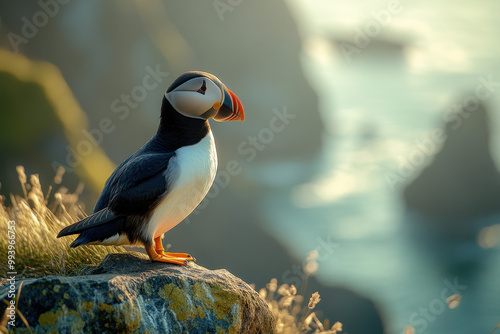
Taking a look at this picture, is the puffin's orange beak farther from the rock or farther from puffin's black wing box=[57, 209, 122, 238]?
the rock

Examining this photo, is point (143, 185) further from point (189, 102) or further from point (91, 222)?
point (189, 102)

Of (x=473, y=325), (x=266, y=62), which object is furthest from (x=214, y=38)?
(x=473, y=325)

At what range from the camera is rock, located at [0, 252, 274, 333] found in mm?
4387

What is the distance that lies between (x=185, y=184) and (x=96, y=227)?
105cm

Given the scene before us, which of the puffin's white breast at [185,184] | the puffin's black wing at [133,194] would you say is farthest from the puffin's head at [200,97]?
the puffin's black wing at [133,194]

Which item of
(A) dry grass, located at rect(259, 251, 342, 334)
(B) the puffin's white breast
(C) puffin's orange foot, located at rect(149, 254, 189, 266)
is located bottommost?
(A) dry grass, located at rect(259, 251, 342, 334)

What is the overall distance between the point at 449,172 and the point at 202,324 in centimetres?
5471

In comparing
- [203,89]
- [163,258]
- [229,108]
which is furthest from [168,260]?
[203,89]

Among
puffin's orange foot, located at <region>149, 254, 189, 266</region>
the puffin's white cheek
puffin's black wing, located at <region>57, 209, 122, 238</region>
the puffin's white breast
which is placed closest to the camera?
puffin's black wing, located at <region>57, 209, 122, 238</region>

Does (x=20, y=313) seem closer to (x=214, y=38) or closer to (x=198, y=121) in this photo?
(x=198, y=121)

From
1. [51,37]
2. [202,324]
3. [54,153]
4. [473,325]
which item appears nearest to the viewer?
[202,324]

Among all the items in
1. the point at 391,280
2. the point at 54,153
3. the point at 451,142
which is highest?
the point at 54,153

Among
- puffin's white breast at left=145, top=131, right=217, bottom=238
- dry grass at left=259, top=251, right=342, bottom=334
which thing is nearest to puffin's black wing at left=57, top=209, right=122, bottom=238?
puffin's white breast at left=145, top=131, right=217, bottom=238

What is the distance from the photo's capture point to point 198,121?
5.82 metres
